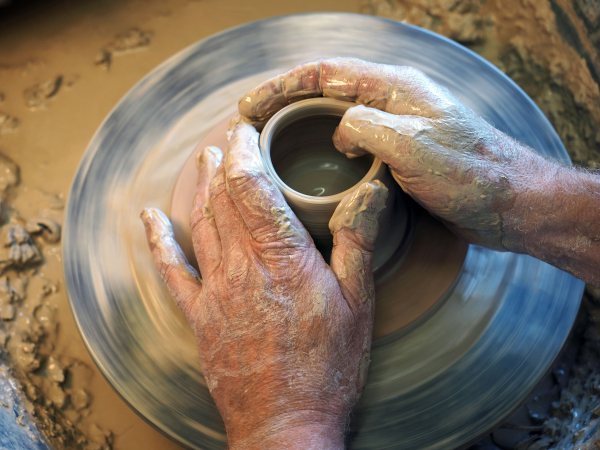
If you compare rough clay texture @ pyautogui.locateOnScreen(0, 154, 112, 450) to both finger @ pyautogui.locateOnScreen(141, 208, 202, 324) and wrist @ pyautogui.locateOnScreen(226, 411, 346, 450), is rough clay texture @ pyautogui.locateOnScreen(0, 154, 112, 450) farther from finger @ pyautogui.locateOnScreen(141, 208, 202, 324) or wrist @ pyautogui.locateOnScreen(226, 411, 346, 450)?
wrist @ pyautogui.locateOnScreen(226, 411, 346, 450)

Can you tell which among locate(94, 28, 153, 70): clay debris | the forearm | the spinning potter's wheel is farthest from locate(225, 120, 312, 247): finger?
locate(94, 28, 153, 70): clay debris

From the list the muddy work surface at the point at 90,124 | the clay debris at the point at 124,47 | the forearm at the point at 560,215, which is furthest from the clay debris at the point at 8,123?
the forearm at the point at 560,215

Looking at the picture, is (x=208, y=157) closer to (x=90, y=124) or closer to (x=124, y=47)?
(x=90, y=124)

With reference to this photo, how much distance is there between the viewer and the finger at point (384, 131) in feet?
3.98

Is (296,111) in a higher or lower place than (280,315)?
higher

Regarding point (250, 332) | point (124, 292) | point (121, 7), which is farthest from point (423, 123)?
point (121, 7)

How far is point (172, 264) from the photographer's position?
4.75 ft

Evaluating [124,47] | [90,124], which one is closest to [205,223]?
[90,124]

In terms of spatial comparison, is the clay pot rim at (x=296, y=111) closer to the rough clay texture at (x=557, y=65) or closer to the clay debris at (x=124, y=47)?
the rough clay texture at (x=557, y=65)

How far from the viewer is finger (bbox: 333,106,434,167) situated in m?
1.21

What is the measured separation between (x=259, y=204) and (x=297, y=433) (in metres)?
0.63

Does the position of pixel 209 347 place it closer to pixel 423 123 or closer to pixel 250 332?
pixel 250 332

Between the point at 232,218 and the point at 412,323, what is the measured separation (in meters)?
0.67

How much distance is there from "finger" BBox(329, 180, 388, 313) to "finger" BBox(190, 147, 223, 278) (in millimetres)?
361
